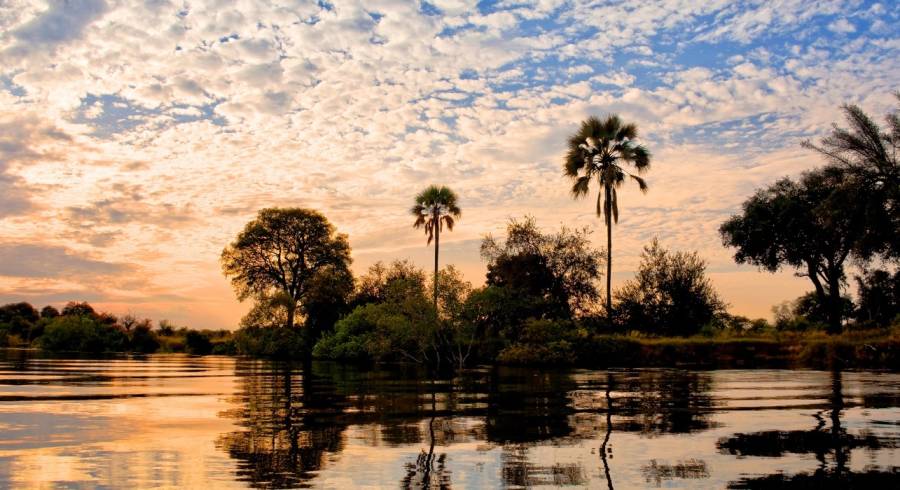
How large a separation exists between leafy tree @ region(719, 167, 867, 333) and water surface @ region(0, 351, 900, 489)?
3488 centimetres

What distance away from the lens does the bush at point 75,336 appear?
6912 centimetres

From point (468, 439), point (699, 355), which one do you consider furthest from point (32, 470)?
point (699, 355)

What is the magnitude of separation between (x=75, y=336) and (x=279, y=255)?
21.2m

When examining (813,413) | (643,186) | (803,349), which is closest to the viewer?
(813,413)

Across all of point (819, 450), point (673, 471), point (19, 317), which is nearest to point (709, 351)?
point (819, 450)

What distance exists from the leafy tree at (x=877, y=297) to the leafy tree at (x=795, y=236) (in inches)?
210

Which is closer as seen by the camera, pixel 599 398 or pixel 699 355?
pixel 599 398

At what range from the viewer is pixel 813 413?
12242 millimetres

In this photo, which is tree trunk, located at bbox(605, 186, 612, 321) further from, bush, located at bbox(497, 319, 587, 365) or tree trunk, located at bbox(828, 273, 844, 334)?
tree trunk, located at bbox(828, 273, 844, 334)

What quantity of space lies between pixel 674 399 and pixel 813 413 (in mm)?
3525

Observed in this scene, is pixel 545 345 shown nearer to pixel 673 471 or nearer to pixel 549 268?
pixel 549 268

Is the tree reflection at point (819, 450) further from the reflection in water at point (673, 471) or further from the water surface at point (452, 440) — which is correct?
the reflection in water at point (673, 471)

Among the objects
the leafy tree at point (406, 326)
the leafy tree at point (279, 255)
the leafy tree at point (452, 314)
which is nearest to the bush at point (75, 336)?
the leafy tree at point (279, 255)

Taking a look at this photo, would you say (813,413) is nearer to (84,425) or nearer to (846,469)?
(846,469)
